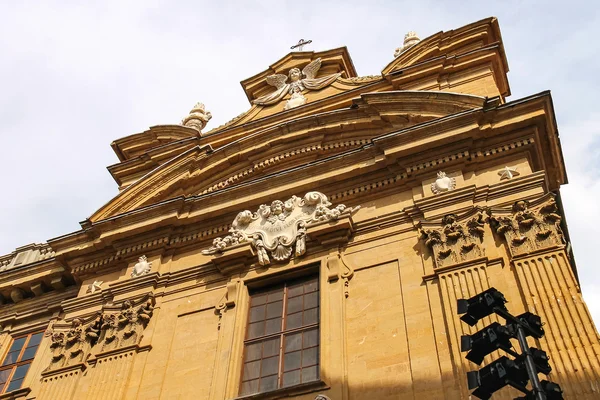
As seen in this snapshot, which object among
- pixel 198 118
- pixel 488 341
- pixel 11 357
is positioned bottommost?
pixel 488 341

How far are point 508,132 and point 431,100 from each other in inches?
76.7

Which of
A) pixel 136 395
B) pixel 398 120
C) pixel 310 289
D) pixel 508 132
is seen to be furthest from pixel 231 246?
pixel 508 132

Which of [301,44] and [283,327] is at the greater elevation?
[301,44]

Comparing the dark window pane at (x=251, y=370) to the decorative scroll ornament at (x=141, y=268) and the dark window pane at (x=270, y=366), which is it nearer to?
the dark window pane at (x=270, y=366)

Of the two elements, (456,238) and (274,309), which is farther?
(274,309)

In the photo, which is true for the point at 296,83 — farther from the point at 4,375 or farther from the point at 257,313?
the point at 4,375

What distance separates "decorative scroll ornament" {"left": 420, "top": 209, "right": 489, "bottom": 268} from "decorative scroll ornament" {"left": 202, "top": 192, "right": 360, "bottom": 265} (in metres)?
1.88

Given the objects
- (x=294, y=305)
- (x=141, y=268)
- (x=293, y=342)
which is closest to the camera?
(x=293, y=342)

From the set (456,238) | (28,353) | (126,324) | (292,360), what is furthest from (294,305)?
(28,353)

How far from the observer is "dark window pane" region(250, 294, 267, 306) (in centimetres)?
1333

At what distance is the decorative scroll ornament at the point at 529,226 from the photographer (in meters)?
11.3

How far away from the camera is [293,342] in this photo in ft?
40.3

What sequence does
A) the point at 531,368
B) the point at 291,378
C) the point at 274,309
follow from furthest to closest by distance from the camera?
1. the point at 274,309
2. the point at 291,378
3. the point at 531,368

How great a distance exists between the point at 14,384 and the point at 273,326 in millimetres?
6092
